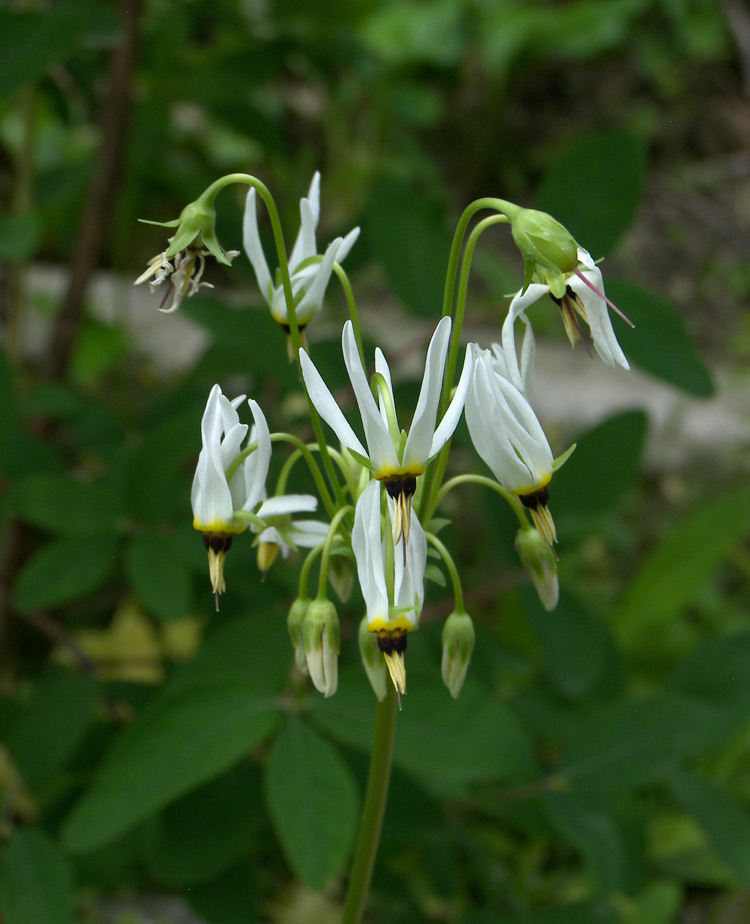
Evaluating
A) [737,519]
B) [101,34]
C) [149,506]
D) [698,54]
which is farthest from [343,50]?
[698,54]

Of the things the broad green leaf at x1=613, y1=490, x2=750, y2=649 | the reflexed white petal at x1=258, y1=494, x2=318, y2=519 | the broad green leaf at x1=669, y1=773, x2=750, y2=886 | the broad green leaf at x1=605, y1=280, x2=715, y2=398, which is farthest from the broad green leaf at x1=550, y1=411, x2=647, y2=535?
the broad green leaf at x1=613, y1=490, x2=750, y2=649

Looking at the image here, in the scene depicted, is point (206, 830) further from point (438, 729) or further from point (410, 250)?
point (410, 250)

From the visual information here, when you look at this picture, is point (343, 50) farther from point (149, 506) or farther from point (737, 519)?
point (737, 519)

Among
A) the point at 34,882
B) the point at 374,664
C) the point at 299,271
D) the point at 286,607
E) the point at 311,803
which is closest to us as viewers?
the point at 374,664

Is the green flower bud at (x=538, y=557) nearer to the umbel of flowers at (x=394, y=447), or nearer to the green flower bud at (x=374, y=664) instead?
the umbel of flowers at (x=394, y=447)

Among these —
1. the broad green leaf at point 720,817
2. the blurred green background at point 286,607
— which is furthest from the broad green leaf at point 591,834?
the broad green leaf at point 720,817

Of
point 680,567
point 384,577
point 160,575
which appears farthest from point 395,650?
point 680,567
